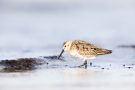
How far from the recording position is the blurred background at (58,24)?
19078 millimetres

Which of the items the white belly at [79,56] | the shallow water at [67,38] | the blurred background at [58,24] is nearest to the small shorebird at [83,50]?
the white belly at [79,56]

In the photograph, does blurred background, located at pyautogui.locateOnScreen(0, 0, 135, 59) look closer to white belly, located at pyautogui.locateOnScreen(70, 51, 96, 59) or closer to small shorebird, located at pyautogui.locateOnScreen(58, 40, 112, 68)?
small shorebird, located at pyautogui.locateOnScreen(58, 40, 112, 68)

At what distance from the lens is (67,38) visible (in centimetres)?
2053

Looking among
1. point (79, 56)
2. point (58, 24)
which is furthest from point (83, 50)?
point (58, 24)

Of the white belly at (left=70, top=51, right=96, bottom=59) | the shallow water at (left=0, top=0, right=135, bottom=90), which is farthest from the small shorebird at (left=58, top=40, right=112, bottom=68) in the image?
the shallow water at (left=0, top=0, right=135, bottom=90)

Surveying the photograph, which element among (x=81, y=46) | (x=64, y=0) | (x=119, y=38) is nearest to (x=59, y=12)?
Answer: (x=64, y=0)

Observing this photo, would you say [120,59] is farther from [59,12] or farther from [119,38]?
[59,12]

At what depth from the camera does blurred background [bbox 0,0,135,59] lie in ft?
62.6

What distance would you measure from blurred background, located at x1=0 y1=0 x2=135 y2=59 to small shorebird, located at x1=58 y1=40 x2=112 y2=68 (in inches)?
35.9

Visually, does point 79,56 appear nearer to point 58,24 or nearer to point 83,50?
point 83,50

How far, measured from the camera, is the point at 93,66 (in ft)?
52.0

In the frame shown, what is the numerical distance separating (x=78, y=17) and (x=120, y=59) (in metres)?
8.81

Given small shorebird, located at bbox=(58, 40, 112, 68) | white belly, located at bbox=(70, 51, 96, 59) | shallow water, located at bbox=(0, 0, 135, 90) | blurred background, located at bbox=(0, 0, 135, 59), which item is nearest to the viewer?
shallow water, located at bbox=(0, 0, 135, 90)

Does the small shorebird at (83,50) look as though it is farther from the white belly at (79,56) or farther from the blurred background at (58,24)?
the blurred background at (58,24)
